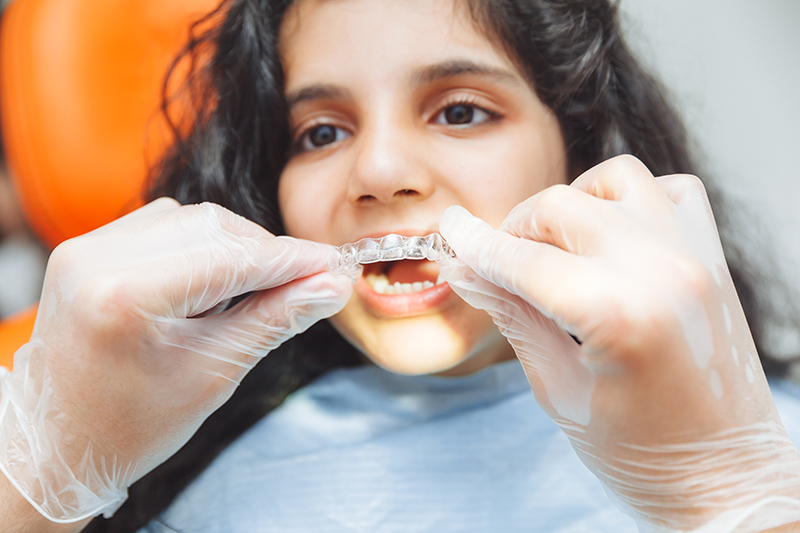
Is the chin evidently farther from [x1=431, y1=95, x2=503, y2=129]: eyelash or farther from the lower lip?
[x1=431, y1=95, x2=503, y2=129]: eyelash

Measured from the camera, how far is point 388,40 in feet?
2.98

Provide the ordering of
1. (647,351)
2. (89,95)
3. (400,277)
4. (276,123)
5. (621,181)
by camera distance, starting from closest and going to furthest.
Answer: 1. (647,351)
2. (621,181)
3. (400,277)
4. (276,123)
5. (89,95)

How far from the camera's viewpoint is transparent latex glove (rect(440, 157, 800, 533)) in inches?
23.9

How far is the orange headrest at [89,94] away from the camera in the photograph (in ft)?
5.05

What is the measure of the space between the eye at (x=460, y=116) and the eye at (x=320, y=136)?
0.63 ft

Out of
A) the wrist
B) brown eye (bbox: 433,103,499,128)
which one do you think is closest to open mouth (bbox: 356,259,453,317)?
brown eye (bbox: 433,103,499,128)

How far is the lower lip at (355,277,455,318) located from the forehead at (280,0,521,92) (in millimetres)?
360

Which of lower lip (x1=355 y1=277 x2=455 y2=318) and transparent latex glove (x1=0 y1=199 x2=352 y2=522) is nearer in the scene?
transparent latex glove (x1=0 y1=199 x2=352 y2=522)

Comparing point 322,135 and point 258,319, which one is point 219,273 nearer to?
point 258,319

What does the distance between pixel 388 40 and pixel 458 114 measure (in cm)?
17

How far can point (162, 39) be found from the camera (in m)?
1.59

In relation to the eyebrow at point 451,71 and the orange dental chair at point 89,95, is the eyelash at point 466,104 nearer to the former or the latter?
the eyebrow at point 451,71

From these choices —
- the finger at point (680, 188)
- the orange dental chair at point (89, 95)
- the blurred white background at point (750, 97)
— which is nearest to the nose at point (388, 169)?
the finger at point (680, 188)

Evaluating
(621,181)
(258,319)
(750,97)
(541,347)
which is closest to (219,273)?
(258,319)
